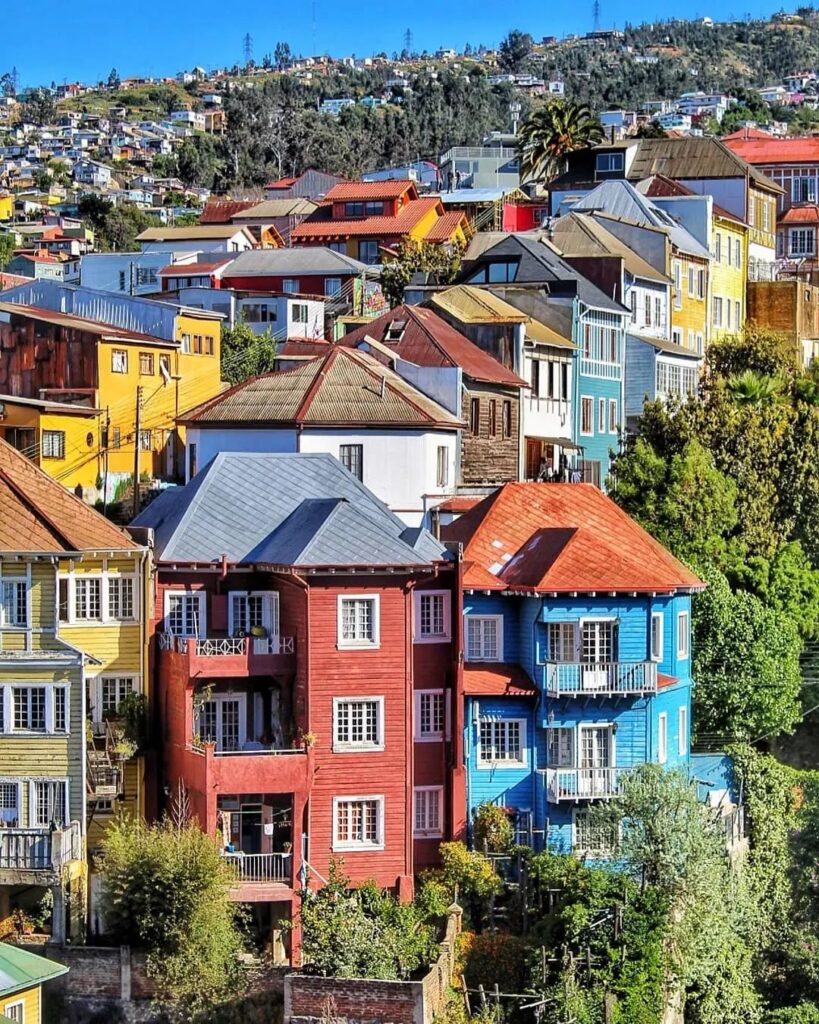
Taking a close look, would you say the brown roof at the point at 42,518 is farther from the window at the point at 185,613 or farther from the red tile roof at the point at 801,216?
the red tile roof at the point at 801,216

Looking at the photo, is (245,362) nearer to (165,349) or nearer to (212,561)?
(165,349)

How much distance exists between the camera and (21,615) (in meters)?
47.8

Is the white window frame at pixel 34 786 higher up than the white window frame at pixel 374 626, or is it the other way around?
the white window frame at pixel 374 626

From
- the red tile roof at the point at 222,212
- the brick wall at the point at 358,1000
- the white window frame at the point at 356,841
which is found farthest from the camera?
the red tile roof at the point at 222,212

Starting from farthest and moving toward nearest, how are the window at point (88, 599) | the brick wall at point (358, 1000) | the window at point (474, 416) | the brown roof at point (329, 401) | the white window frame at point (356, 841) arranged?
the window at point (474, 416) < the brown roof at point (329, 401) < the window at point (88, 599) < the white window frame at point (356, 841) < the brick wall at point (358, 1000)

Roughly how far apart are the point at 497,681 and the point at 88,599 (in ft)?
30.2

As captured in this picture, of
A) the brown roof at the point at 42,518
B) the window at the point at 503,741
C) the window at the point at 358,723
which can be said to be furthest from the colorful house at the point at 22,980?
the window at the point at 503,741

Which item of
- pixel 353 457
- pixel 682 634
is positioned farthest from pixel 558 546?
pixel 353 457

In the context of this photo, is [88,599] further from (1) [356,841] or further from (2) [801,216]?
(2) [801,216]

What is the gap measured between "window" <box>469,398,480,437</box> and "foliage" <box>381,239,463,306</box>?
17123 mm

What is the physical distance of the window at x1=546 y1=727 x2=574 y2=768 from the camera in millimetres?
50938

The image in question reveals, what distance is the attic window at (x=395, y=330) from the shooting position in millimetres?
67312

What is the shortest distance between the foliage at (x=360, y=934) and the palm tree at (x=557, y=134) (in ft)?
217

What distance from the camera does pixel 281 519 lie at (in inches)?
2032
